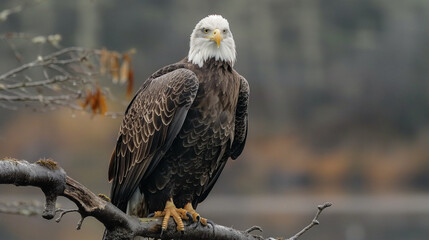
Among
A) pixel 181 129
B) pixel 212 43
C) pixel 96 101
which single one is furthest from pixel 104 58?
pixel 181 129

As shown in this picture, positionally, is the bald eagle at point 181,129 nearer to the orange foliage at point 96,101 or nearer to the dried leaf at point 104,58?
the orange foliage at point 96,101

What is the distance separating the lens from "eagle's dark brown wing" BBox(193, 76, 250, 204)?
237 inches

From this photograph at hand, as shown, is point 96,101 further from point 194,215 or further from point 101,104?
point 194,215

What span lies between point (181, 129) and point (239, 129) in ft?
1.83

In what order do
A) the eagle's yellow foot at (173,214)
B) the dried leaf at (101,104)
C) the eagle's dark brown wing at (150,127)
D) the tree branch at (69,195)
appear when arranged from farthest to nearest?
the dried leaf at (101,104) → the eagle's dark brown wing at (150,127) → the eagle's yellow foot at (173,214) → the tree branch at (69,195)

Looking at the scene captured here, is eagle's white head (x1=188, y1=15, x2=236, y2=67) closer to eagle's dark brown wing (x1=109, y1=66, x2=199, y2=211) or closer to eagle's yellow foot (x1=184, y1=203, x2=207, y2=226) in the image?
eagle's dark brown wing (x1=109, y1=66, x2=199, y2=211)

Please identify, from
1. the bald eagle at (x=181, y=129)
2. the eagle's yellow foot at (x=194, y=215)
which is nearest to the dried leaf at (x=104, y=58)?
the bald eagle at (x=181, y=129)

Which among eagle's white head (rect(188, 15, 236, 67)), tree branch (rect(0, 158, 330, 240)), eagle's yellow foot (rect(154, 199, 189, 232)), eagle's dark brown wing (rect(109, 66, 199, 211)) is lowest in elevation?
tree branch (rect(0, 158, 330, 240))

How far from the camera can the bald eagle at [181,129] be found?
570cm

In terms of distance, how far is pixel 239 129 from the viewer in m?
6.16

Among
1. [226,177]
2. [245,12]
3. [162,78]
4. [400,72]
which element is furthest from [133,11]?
[162,78]

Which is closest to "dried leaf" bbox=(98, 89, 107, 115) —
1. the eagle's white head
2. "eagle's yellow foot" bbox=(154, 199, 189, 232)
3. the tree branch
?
the eagle's white head

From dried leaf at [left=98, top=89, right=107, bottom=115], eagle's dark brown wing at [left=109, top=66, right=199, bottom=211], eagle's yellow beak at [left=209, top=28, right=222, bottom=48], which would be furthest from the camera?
dried leaf at [left=98, top=89, right=107, bottom=115]

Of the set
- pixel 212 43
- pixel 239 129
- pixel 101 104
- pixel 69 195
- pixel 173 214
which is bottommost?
pixel 69 195
